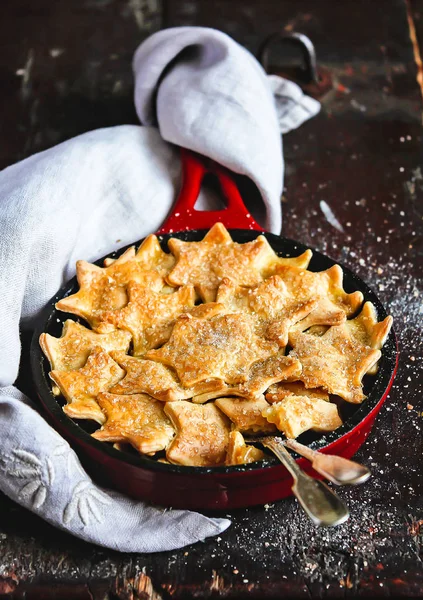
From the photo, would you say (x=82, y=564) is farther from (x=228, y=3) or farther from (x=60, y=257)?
(x=228, y=3)

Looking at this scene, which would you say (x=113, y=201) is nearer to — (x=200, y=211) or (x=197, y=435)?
(x=200, y=211)

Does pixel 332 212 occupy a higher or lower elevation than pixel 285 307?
lower

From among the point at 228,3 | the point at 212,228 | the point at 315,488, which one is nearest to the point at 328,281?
the point at 212,228

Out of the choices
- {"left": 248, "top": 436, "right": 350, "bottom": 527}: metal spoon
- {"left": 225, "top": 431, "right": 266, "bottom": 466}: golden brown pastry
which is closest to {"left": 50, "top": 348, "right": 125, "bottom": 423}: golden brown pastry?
{"left": 225, "top": 431, "right": 266, "bottom": 466}: golden brown pastry

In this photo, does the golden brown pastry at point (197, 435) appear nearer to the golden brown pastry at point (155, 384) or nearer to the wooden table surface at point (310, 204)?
the golden brown pastry at point (155, 384)

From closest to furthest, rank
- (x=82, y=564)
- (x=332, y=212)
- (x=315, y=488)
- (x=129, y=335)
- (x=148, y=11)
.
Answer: (x=315, y=488)
(x=82, y=564)
(x=129, y=335)
(x=332, y=212)
(x=148, y=11)

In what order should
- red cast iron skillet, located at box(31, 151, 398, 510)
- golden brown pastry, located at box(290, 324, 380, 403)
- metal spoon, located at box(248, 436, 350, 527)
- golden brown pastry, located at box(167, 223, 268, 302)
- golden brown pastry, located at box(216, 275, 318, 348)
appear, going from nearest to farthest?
metal spoon, located at box(248, 436, 350, 527) < red cast iron skillet, located at box(31, 151, 398, 510) < golden brown pastry, located at box(290, 324, 380, 403) < golden brown pastry, located at box(216, 275, 318, 348) < golden brown pastry, located at box(167, 223, 268, 302)

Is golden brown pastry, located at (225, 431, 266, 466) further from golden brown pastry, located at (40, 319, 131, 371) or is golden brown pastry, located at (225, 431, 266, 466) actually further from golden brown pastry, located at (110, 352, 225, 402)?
golden brown pastry, located at (40, 319, 131, 371)
